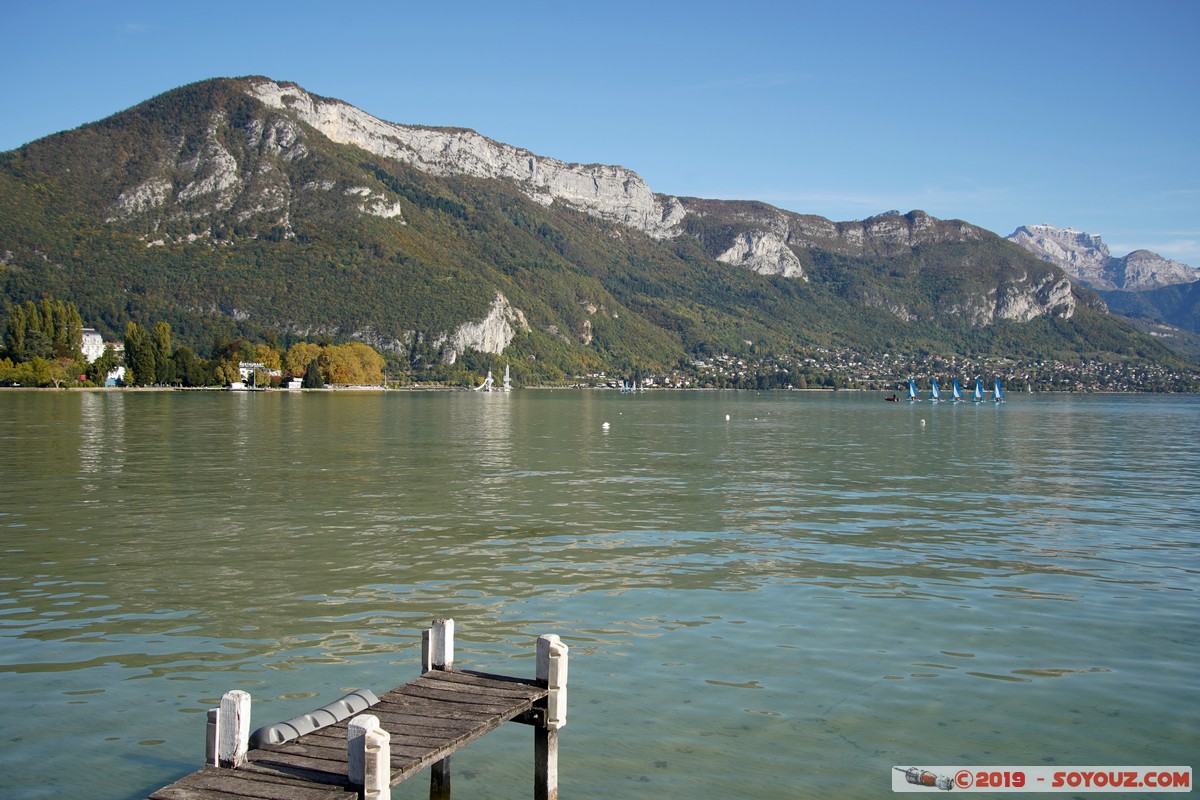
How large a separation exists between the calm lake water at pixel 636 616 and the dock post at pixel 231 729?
2078 mm

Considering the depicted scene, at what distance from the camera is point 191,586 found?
19172mm

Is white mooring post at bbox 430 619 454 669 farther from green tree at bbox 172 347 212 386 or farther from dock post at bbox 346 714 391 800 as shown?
green tree at bbox 172 347 212 386

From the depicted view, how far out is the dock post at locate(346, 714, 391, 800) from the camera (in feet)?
26.6

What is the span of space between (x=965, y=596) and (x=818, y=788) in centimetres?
973

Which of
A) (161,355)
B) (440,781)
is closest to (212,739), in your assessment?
(440,781)

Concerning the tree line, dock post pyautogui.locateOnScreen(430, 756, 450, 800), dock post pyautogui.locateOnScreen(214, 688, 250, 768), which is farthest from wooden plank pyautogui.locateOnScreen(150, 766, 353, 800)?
the tree line

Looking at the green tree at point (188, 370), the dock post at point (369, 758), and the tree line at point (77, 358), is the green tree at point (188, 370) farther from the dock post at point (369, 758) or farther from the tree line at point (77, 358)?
the dock post at point (369, 758)

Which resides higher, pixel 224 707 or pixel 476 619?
pixel 224 707

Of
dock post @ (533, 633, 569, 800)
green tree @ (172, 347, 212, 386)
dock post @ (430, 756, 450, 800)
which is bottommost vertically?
dock post @ (430, 756, 450, 800)

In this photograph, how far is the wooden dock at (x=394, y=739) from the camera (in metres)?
8.23

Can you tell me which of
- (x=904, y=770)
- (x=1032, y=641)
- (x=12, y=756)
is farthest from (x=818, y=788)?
(x=12, y=756)

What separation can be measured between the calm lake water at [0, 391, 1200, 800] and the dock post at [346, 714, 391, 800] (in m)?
2.51

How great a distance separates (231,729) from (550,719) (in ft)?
10.4

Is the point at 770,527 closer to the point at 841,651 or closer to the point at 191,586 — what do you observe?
the point at 841,651
